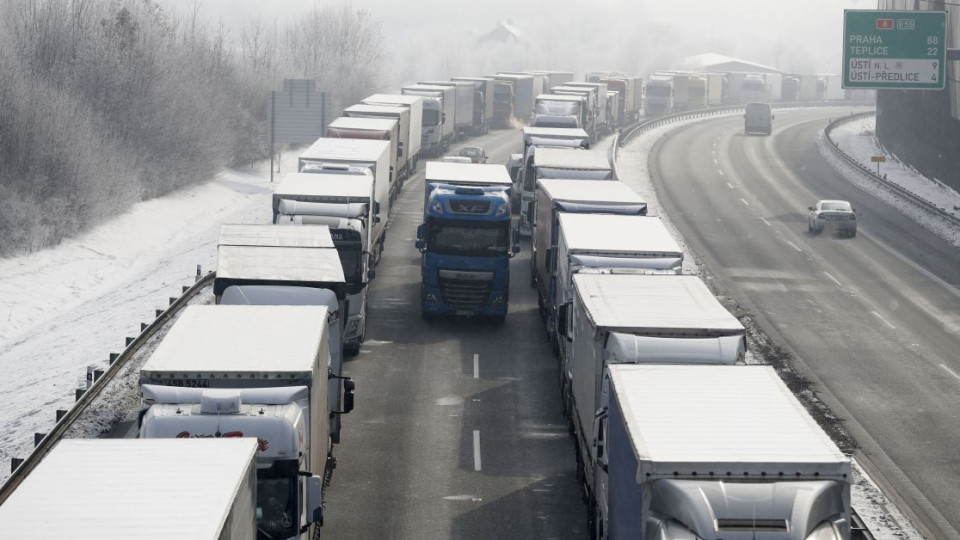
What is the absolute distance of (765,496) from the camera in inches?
488

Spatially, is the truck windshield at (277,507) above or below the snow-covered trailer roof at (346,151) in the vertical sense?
below

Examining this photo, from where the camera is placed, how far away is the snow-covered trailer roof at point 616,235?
25.2 meters

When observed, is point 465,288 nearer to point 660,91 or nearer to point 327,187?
point 327,187

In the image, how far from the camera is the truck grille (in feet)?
102

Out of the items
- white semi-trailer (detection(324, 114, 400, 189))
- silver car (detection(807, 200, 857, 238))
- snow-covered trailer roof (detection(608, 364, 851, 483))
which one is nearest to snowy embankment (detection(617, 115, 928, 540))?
snow-covered trailer roof (detection(608, 364, 851, 483))

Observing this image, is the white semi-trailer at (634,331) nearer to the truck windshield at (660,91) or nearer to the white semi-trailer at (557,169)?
the white semi-trailer at (557,169)

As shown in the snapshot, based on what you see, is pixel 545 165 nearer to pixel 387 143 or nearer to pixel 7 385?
pixel 387 143

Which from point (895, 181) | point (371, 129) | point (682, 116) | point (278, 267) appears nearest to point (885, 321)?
point (278, 267)

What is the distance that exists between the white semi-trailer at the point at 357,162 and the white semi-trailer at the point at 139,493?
22.7 meters

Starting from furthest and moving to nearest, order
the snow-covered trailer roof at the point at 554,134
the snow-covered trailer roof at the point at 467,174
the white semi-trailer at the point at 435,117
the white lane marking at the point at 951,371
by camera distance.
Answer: the white semi-trailer at the point at 435,117, the snow-covered trailer roof at the point at 554,134, the snow-covered trailer roof at the point at 467,174, the white lane marking at the point at 951,371

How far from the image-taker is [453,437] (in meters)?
23.6

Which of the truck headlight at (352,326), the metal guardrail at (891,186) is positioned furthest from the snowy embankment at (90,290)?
the metal guardrail at (891,186)

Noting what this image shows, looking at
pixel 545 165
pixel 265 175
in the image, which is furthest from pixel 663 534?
pixel 265 175

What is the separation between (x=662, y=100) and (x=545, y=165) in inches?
2710
